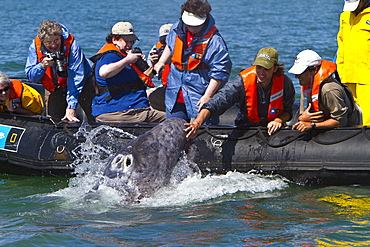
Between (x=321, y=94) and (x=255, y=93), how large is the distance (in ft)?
2.52

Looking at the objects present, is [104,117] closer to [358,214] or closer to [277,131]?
[277,131]

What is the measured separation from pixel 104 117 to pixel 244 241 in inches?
127

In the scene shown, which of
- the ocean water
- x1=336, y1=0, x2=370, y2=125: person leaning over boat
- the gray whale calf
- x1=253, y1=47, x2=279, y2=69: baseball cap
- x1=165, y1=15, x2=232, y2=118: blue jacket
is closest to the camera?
the ocean water

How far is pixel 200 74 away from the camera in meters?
7.48

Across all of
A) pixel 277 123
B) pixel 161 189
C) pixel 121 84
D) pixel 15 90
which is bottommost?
pixel 161 189

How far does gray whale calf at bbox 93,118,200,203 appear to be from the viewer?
20.6 ft

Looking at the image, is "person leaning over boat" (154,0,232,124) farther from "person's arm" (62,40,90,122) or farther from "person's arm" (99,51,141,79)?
"person's arm" (62,40,90,122)

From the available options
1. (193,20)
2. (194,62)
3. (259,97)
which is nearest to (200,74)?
(194,62)

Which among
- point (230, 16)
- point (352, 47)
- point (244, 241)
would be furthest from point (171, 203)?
point (230, 16)

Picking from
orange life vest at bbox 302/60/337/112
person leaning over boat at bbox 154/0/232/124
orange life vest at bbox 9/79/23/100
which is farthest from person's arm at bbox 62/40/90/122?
orange life vest at bbox 302/60/337/112

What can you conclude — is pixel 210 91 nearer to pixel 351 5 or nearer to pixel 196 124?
pixel 196 124

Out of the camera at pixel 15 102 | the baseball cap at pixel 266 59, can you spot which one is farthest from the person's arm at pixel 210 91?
the camera at pixel 15 102

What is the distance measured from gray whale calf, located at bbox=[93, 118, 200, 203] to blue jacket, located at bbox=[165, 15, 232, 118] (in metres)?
0.67

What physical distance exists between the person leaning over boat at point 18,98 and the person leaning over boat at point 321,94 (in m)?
3.61
